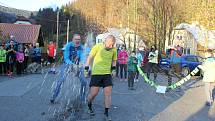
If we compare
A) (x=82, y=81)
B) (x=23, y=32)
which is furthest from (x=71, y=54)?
(x=23, y=32)

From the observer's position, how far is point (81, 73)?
1062 cm

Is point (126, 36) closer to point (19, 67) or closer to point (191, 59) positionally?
point (191, 59)

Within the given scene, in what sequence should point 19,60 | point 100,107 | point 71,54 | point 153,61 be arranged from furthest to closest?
1. point 19,60
2. point 153,61
3. point 71,54
4. point 100,107

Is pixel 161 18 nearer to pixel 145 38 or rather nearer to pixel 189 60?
pixel 145 38

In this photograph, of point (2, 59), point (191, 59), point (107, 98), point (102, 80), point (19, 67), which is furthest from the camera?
point (191, 59)

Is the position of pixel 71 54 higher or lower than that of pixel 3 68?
higher

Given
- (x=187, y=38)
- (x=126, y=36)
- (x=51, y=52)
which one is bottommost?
(x=51, y=52)

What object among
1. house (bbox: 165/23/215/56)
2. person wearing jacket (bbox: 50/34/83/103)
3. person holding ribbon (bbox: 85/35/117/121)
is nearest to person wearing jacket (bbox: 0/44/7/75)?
person wearing jacket (bbox: 50/34/83/103)

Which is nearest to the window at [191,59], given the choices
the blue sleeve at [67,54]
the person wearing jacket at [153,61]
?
the person wearing jacket at [153,61]

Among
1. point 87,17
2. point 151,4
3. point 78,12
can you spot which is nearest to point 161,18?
point 151,4

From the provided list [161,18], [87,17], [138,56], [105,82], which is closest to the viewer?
[105,82]

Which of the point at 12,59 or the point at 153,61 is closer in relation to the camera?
the point at 153,61

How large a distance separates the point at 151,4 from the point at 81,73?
37957 millimetres

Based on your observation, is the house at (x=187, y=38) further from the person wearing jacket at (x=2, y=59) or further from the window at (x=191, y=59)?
the person wearing jacket at (x=2, y=59)
